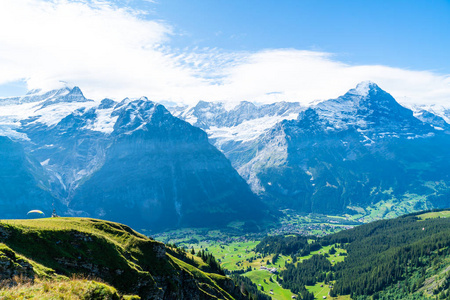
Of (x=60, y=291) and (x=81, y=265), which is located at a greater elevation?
(x=60, y=291)

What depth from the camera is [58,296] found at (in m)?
29.0

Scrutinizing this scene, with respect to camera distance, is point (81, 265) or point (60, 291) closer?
point (60, 291)

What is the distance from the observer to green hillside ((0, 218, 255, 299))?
32.4m

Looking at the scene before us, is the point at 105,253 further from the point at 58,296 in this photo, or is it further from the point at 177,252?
the point at 177,252

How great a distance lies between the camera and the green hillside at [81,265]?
32438mm

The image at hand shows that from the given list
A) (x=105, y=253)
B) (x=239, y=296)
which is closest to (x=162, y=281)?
(x=105, y=253)

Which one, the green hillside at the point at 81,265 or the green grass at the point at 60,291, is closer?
the green grass at the point at 60,291

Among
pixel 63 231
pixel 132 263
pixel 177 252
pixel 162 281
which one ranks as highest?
pixel 63 231

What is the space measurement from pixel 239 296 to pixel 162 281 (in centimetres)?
7012

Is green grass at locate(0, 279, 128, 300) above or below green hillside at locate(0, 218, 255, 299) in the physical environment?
above

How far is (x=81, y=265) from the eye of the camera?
53.3 meters

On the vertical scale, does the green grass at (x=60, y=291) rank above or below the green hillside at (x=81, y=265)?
above

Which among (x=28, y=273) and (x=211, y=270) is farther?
(x=211, y=270)

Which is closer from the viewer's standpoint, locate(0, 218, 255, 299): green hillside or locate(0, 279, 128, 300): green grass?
locate(0, 279, 128, 300): green grass
